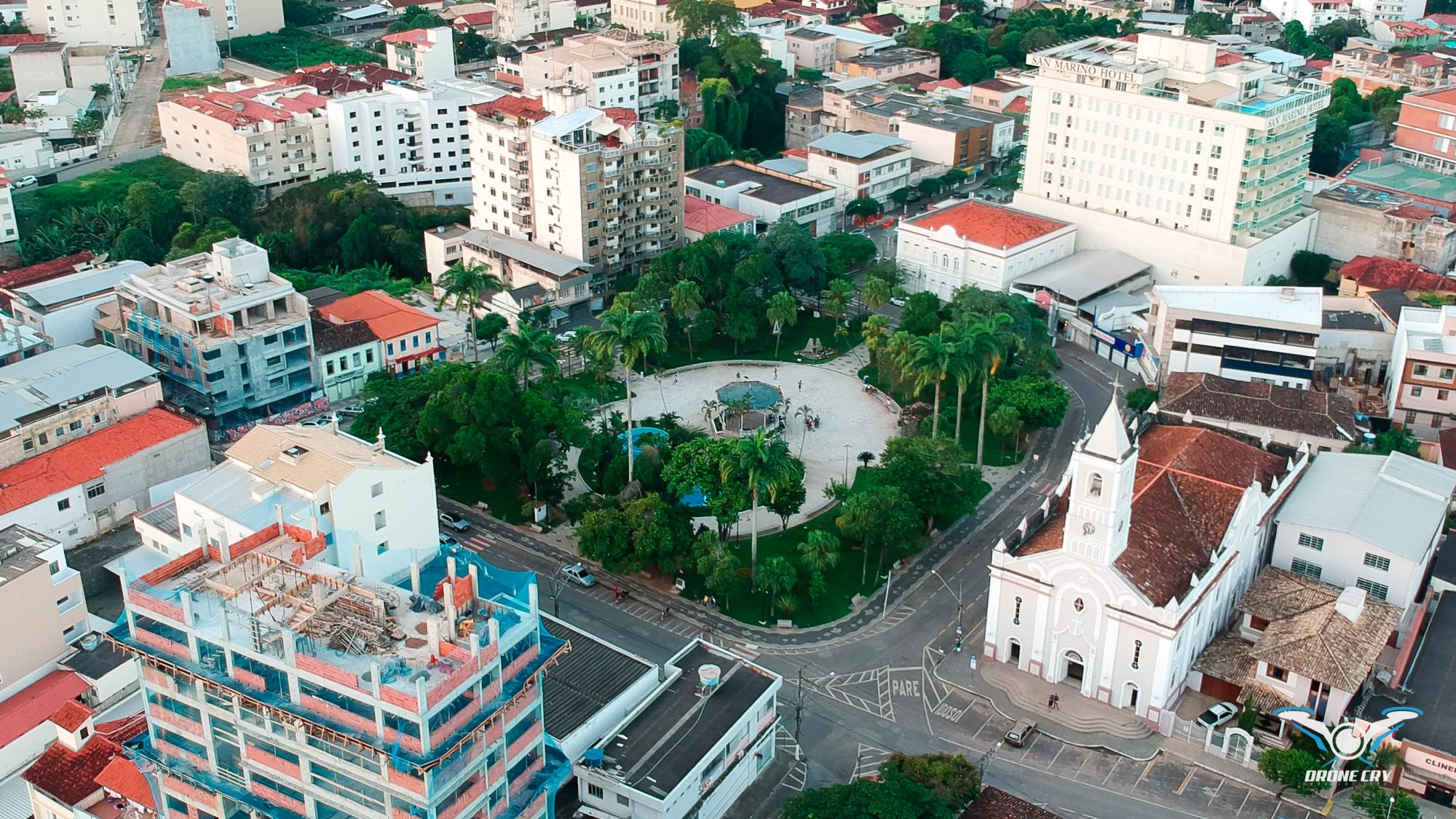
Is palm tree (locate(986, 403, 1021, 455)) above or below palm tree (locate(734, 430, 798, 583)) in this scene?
below

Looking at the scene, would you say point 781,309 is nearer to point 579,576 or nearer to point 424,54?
point 579,576

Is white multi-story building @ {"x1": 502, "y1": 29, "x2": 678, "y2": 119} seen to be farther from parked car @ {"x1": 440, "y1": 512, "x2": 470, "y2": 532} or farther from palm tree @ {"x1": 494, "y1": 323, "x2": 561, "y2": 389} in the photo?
parked car @ {"x1": 440, "y1": 512, "x2": 470, "y2": 532}

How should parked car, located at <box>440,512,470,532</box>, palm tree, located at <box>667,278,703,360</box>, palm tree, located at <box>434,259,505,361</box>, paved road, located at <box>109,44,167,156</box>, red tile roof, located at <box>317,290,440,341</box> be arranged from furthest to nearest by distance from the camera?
paved road, located at <box>109,44,167,156</box> → palm tree, located at <box>667,278,703,360</box> → palm tree, located at <box>434,259,505,361</box> → red tile roof, located at <box>317,290,440,341</box> → parked car, located at <box>440,512,470,532</box>

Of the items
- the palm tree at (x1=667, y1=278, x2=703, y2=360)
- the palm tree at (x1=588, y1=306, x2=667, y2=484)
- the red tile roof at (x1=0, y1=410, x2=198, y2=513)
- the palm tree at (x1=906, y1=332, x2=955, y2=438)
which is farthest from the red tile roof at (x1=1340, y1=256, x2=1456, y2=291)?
the red tile roof at (x1=0, y1=410, x2=198, y2=513)

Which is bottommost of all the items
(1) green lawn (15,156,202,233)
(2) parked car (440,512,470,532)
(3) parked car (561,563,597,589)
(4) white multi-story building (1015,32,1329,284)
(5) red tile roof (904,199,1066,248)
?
(3) parked car (561,563,597,589)

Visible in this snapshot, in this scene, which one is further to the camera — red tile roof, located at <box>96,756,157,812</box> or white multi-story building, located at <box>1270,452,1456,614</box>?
white multi-story building, located at <box>1270,452,1456,614</box>

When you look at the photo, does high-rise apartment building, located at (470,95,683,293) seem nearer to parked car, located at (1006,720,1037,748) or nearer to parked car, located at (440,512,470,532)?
parked car, located at (440,512,470,532)

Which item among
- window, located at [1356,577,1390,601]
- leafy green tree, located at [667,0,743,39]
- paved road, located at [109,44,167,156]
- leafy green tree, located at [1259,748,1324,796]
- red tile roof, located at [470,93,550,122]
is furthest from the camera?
leafy green tree, located at [667,0,743,39]

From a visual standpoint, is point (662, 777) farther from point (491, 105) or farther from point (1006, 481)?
point (491, 105)
